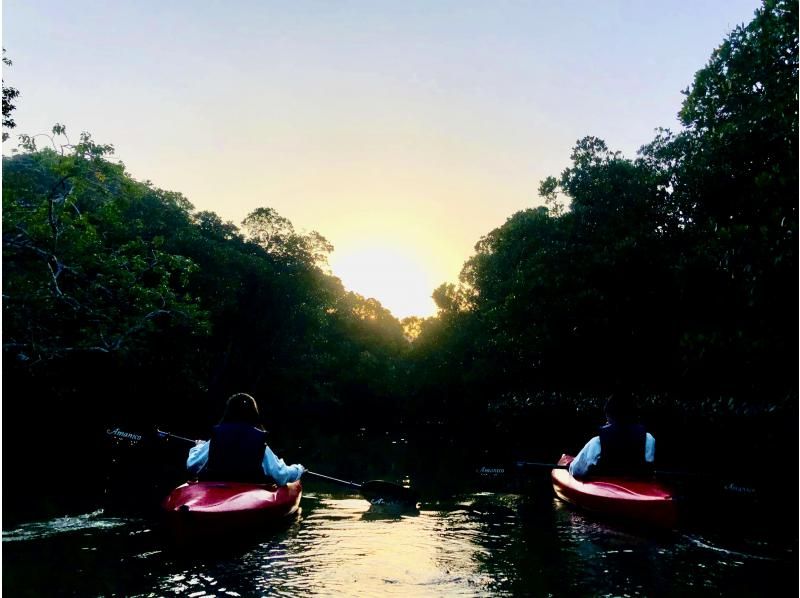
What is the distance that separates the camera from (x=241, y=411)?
24.2 ft

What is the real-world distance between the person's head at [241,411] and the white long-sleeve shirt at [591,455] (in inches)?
192

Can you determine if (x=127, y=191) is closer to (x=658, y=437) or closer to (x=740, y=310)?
(x=740, y=310)

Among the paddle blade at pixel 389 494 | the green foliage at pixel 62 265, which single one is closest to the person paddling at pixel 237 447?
the paddle blade at pixel 389 494

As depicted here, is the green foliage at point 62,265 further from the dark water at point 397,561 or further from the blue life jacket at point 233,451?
the dark water at point 397,561

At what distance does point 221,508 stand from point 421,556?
89.4 inches

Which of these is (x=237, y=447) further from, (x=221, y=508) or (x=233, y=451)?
(x=221, y=508)

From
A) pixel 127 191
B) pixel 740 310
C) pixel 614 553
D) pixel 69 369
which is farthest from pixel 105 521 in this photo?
pixel 69 369

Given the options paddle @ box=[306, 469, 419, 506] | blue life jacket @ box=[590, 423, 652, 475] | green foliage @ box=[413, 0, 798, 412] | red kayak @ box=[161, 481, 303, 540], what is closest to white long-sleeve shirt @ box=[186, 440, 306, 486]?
red kayak @ box=[161, 481, 303, 540]

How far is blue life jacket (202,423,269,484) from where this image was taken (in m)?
7.43

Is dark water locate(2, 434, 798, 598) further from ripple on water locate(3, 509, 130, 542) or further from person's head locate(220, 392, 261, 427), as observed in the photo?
person's head locate(220, 392, 261, 427)

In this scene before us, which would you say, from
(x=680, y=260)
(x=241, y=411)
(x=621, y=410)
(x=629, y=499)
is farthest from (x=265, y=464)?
(x=680, y=260)

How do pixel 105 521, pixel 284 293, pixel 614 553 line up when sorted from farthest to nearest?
pixel 284 293 → pixel 105 521 → pixel 614 553

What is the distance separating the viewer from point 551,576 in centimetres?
598

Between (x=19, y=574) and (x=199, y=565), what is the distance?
1.58 meters
